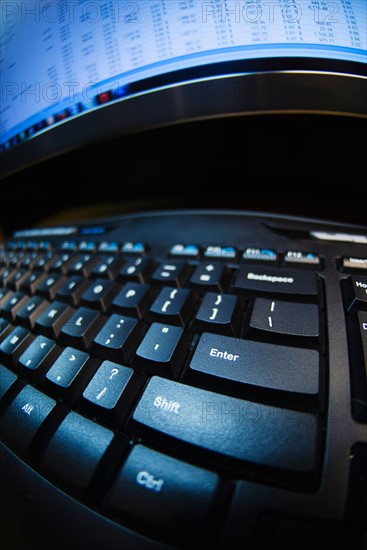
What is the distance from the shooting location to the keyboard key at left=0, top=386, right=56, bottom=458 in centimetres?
23

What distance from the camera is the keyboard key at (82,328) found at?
0.29m

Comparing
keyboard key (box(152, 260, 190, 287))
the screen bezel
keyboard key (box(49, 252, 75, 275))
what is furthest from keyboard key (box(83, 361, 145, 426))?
the screen bezel

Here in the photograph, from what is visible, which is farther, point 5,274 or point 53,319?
point 5,274

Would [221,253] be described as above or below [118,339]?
above

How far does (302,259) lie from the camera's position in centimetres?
30

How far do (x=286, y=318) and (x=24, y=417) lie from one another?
0.77ft

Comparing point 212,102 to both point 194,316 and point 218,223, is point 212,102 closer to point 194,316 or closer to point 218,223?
point 218,223

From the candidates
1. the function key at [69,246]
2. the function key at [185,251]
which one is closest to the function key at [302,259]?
the function key at [185,251]

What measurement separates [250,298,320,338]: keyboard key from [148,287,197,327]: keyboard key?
6cm

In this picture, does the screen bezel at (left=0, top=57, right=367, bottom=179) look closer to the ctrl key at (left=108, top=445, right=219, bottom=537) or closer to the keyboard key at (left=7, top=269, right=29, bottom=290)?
the keyboard key at (left=7, top=269, right=29, bottom=290)

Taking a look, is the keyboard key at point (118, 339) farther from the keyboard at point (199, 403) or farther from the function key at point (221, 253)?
the function key at point (221, 253)

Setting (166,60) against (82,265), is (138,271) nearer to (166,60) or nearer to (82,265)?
(82,265)

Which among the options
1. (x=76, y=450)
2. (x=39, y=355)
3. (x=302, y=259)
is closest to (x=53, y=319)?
(x=39, y=355)

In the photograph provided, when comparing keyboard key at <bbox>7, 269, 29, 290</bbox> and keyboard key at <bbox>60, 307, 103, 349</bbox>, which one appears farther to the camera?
keyboard key at <bbox>7, 269, 29, 290</bbox>
